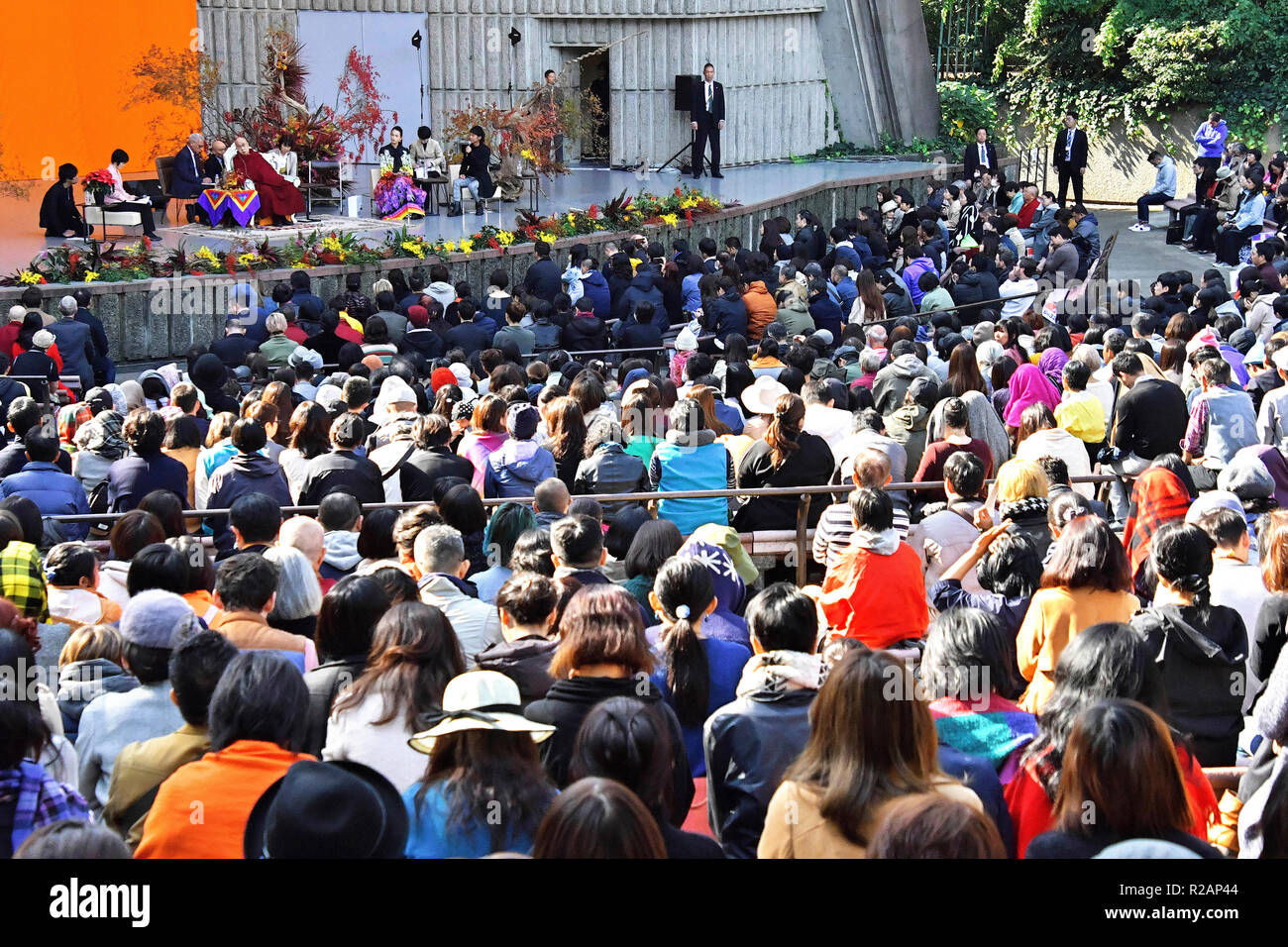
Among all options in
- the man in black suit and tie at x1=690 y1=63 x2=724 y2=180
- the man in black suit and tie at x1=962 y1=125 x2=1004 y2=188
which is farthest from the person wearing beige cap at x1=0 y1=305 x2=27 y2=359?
the man in black suit and tie at x1=962 y1=125 x2=1004 y2=188

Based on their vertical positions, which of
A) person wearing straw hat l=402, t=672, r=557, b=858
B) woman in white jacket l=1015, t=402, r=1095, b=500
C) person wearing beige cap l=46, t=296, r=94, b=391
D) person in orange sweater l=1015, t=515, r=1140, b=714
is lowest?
person wearing straw hat l=402, t=672, r=557, b=858

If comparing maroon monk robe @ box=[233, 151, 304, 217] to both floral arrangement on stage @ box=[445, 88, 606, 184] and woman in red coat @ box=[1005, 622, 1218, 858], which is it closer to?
floral arrangement on stage @ box=[445, 88, 606, 184]

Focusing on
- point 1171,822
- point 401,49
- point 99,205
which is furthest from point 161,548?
point 401,49

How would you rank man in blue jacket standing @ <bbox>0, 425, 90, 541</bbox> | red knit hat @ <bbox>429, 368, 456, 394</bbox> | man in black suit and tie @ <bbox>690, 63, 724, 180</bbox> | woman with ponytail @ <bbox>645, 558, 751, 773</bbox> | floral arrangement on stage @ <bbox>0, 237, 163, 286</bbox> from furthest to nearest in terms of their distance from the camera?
man in black suit and tie @ <bbox>690, 63, 724, 180</bbox> → floral arrangement on stage @ <bbox>0, 237, 163, 286</bbox> → red knit hat @ <bbox>429, 368, 456, 394</bbox> → man in blue jacket standing @ <bbox>0, 425, 90, 541</bbox> → woman with ponytail @ <bbox>645, 558, 751, 773</bbox>

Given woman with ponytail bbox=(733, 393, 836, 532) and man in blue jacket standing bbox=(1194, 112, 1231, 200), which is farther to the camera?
man in blue jacket standing bbox=(1194, 112, 1231, 200)

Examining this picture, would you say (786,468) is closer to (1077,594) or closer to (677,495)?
(677,495)

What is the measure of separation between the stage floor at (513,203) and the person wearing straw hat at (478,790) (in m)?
12.9

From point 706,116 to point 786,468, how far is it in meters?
15.3

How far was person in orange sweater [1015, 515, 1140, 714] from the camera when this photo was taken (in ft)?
16.0

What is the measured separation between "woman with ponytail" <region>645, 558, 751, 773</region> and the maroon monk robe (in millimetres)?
14047

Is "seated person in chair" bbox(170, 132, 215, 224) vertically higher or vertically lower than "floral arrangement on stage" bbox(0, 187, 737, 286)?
higher
